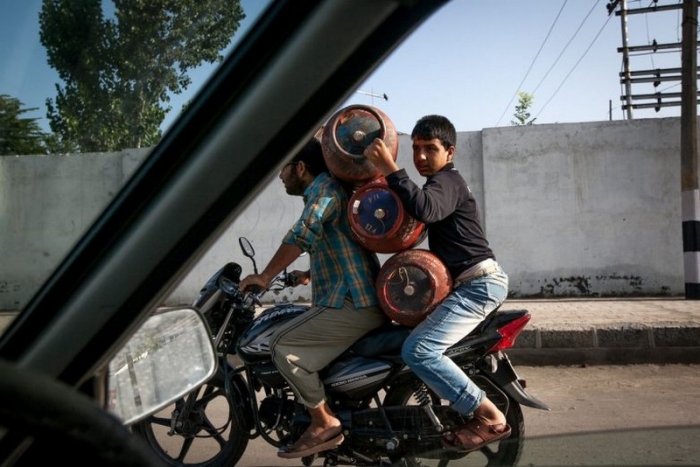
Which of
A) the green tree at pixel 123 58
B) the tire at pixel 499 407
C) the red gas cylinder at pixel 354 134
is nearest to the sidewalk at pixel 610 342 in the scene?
the tire at pixel 499 407

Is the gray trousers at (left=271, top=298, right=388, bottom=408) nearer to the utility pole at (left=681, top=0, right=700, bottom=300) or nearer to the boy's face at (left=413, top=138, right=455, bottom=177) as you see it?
the boy's face at (left=413, top=138, right=455, bottom=177)

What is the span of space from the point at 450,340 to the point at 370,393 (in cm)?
45

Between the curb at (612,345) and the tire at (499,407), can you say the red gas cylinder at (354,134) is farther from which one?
the curb at (612,345)

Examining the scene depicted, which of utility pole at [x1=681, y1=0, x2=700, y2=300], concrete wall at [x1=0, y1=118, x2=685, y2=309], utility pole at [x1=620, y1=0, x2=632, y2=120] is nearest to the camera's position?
utility pole at [x1=681, y1=0, x2=700, y2=300]

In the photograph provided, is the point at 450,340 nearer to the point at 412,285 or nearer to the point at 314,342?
the point at 412,285

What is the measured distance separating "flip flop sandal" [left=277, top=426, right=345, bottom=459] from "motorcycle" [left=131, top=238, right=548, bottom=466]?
0.07 m

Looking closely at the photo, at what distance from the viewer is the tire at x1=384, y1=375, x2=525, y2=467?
331 centimetres

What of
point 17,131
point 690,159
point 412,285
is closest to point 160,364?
point 17,131

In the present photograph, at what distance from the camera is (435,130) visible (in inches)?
133

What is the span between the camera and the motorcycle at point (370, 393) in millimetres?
3268

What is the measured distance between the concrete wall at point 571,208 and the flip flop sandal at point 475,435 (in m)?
7.49

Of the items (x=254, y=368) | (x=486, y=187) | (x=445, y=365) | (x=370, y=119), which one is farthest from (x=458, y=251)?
(x=486, y=187)

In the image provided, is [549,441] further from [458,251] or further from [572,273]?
[572,273]

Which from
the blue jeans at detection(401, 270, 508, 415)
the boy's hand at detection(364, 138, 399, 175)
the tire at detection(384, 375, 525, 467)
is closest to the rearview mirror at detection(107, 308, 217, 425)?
the boy's hand at detection(364, 138, 399, 175)
